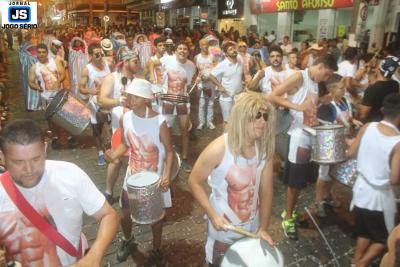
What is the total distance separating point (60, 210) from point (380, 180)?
2.73 meters

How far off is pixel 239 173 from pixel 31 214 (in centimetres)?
140

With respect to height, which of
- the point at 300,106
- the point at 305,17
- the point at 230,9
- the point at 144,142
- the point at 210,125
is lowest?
the point at 210,125

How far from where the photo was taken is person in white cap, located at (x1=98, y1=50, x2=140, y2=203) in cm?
508

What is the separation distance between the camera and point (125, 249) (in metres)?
4.07

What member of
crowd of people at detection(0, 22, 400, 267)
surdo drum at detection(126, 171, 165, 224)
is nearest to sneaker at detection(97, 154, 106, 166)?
crowd of people at detection(0, 22, 400, 267)

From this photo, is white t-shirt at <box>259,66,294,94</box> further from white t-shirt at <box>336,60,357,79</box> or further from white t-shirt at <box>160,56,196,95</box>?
white t-shirt at <box>160,56,196,95</box>

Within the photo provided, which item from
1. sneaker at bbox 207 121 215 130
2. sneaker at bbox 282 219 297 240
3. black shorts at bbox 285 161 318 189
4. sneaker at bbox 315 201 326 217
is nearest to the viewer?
black shorts at bbox 285 161 318 189

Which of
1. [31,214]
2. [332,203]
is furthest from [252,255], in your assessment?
[332,203]

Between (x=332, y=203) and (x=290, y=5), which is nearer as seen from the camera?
(x=332, y=203)

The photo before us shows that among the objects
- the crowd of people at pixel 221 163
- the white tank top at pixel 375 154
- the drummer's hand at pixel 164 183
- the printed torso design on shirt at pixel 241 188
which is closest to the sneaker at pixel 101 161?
the crowd of people at pixel 221 163

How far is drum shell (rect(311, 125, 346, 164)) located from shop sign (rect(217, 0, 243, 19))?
70.9 ft

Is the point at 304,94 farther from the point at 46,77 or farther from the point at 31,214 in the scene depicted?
the point at 46,77

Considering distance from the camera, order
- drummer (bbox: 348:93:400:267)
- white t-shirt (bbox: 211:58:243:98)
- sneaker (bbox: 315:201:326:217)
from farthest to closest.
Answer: white t-shirt (bbox: 211:58:243:98)
sneaker (bbox: 315:201:326:217)
drummer (bbox: 348:93:400:267)

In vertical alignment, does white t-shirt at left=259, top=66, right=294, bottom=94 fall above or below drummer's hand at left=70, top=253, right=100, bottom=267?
above
